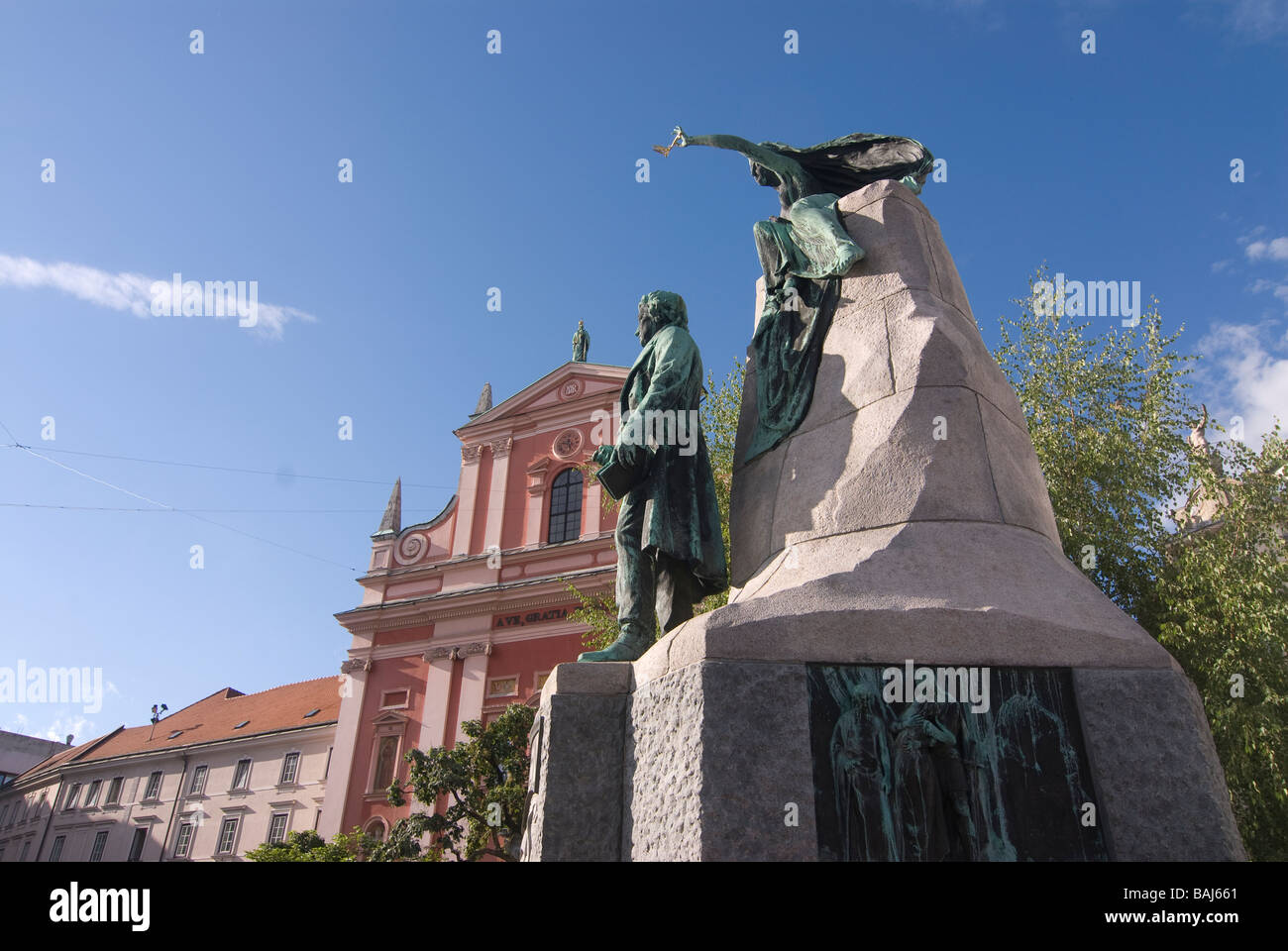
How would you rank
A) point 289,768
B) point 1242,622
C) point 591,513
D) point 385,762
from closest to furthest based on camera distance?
1. point 1242,622
2. point 385,762
3. point 591,513
4. point 289,768

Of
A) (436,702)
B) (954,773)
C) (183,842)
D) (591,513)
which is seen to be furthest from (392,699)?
(954,773)

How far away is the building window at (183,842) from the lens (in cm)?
3709

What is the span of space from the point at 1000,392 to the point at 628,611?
226 centimetres

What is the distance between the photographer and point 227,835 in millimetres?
36375

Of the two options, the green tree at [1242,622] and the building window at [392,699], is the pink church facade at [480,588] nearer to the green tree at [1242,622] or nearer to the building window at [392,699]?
the building window at [392,699]

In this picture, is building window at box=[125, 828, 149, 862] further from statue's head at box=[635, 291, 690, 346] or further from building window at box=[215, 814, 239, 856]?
statue's head at box=[635, 291, 690, 346]

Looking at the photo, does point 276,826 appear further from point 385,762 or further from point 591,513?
point 591,513

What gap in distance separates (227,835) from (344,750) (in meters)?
12.5

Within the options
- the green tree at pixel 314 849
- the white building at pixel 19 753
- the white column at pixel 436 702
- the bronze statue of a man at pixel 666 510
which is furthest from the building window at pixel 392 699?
the white building at pixel 19 753

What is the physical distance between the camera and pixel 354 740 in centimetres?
2809

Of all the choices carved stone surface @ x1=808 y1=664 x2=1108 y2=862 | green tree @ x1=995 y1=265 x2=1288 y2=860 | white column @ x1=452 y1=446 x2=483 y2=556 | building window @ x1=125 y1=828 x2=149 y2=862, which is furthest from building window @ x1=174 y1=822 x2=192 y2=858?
carved stone surface @ x1=808 y1=664 x2=1108 y2=862

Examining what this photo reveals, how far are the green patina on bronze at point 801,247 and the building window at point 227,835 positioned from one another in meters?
37.4
